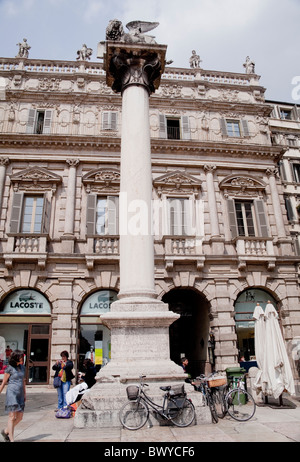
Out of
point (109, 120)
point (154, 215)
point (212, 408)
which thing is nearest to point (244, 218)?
point (154, 215)

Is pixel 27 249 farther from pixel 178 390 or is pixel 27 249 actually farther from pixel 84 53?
pixel 84 53

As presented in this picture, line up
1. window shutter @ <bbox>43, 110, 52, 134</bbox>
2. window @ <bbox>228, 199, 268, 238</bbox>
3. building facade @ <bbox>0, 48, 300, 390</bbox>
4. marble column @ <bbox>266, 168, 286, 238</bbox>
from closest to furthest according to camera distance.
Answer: building facade @ <bbox>0, 48, 300, 390</bbox> < window @ <bbox>228, 199, 268, 238</bbox> < marble column @ <bbox>266, 168, 286, 238</bbox> < window shutter @ <bbox>43, 110, 52, 134</bbox>

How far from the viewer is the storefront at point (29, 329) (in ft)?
51.5

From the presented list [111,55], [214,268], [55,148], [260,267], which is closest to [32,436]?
[111,55]

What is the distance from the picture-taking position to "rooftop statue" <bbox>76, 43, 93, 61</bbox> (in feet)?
71.4

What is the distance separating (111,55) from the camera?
386 inches

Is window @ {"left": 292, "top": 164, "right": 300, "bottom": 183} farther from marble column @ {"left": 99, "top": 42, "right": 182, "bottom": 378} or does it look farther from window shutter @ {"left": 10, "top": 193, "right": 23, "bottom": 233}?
window shutter @ {"left": 10, "top": 193, "right": 23, "bottom": 233}

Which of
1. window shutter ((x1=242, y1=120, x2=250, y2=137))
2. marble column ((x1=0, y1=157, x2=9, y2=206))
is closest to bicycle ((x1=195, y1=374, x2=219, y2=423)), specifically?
marble column ((x1=0, y1=157, x2=9, y2=206))

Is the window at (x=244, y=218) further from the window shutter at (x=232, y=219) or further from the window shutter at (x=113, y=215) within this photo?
the window shutter at (x=113, y=215)

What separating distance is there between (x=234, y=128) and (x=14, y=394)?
790 inches

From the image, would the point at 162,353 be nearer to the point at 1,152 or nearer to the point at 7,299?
the point at 7,299

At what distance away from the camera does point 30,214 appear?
18078 millimetres

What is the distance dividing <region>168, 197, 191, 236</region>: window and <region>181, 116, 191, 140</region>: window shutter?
13.8ft

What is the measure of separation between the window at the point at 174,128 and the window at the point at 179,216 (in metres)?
4.26
